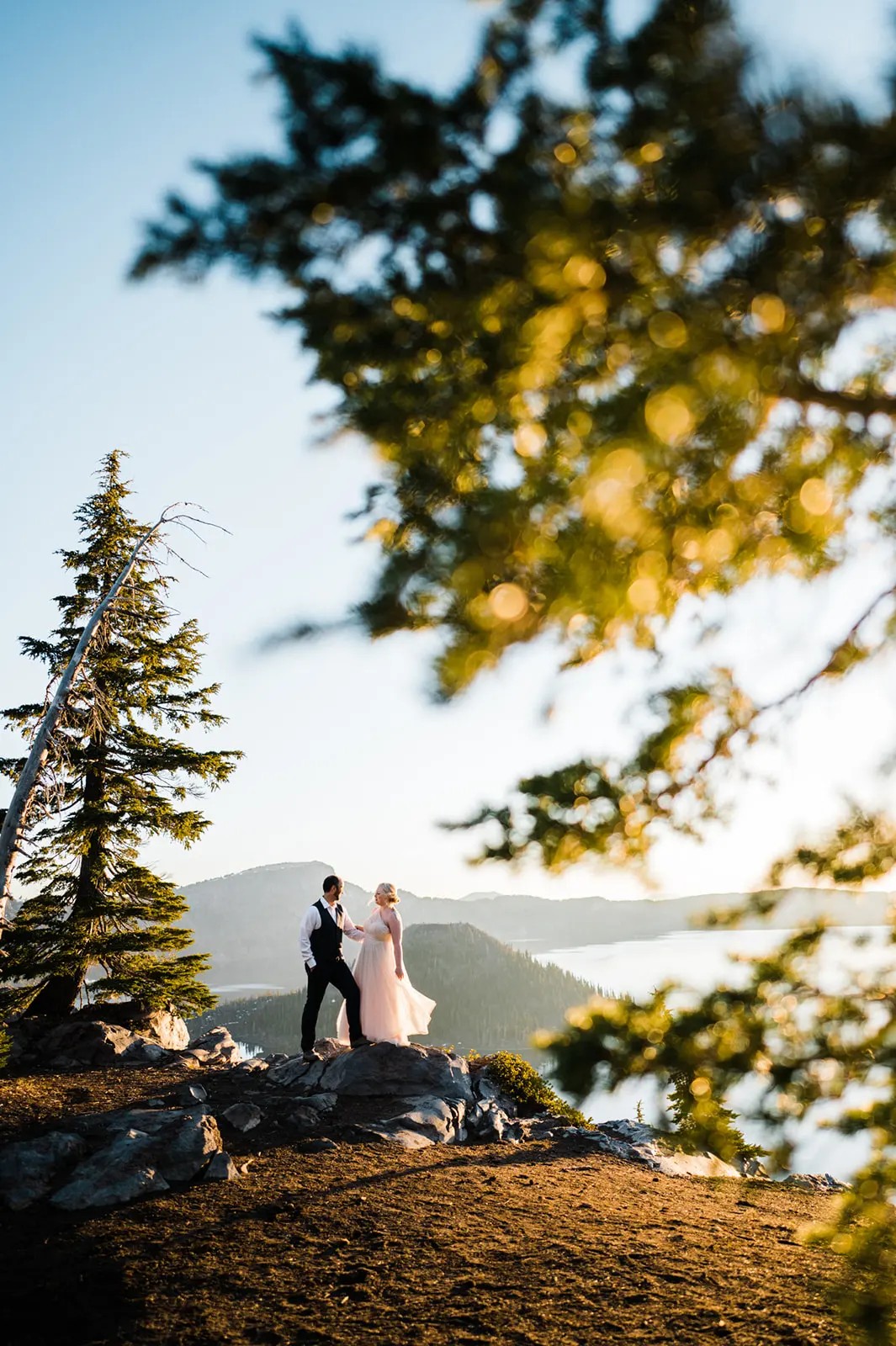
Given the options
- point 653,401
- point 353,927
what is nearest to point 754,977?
point 653,401

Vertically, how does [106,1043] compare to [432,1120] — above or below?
above

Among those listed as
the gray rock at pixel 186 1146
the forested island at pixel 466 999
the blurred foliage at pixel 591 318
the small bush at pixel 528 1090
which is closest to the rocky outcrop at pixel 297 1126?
the gray rock at pixel 186 1146

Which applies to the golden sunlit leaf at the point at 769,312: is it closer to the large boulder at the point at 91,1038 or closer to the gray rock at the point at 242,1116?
the gray rock at the point at 242,1116

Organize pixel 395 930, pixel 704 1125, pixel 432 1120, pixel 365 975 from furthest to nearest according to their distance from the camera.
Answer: pixel 365 975, pixel 395 930, pixel 432 1120, pixel 704 1125

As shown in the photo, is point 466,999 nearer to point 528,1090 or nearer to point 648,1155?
point 528,1090

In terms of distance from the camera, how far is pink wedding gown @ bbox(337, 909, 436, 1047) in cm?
958

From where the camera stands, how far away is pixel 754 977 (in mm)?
3033

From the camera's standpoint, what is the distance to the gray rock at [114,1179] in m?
5.43

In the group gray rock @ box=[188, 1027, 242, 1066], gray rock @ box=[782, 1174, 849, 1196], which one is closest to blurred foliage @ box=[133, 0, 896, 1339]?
gray rock @ box=[782, 1174, 849, 1196]

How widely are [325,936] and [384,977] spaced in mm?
1202

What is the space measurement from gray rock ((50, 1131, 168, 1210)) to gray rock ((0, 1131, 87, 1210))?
0.19 metres

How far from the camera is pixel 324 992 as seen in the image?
9375 mm

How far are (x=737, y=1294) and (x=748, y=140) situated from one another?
581 cm

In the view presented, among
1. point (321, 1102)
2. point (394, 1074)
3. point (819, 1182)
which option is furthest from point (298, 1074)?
point (819, 1182)
